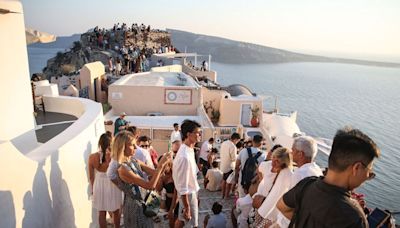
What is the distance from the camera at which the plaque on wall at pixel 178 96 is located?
14.1 m

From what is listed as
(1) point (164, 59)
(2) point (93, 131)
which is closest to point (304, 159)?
(2) point (93, 131)

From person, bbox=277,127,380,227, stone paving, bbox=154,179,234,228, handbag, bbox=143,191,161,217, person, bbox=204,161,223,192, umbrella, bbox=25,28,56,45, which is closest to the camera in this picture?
person, bbox=277,127,380,227

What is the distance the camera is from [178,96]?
14164mm

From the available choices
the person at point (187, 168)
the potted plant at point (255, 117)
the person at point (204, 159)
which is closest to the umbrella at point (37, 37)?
the person at point (187, 168)

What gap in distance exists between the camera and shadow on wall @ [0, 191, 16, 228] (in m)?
2.46

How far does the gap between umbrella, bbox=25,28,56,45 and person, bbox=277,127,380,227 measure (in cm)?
356

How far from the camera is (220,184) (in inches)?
288

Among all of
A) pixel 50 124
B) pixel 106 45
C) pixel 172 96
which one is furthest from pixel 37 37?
pixel 106 45

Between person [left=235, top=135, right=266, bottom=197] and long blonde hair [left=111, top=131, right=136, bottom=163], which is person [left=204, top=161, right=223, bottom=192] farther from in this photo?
long blonde hair [left=111, top=131, right=136, bottom=163]

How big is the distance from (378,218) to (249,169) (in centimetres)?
197

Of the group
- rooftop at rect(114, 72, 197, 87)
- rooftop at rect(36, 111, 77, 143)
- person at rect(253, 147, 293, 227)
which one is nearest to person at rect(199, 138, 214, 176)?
rooftop at rect(36, 111, 77, 143)

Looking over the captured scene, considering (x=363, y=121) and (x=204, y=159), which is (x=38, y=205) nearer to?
(x=204, y=159)

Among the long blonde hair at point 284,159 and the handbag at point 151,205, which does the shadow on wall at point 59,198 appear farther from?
the long blonde hair at point 284,159

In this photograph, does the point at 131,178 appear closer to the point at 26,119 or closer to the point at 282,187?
the point at 282,187
